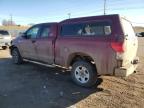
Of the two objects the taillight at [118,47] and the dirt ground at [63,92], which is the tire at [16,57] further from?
the taillight at [118,47]

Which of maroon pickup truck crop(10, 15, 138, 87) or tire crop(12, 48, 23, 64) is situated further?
tire crop(12, 48, 23, 64)

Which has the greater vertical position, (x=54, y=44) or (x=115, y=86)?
(x=54, y=44)

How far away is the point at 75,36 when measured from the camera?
676 cm

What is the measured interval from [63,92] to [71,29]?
2128 mm

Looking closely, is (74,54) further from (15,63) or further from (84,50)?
(15,63)

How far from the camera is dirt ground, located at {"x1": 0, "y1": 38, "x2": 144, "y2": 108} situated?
5215 millimetres

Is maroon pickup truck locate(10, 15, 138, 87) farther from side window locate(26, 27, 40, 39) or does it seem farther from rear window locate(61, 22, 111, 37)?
side window locate(26, 27, 40, 39)

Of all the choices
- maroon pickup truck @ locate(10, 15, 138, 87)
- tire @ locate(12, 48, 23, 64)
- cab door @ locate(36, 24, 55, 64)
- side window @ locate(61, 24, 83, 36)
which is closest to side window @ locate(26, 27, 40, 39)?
maroon pickup truck @ locate(10, 15, 138, 87)

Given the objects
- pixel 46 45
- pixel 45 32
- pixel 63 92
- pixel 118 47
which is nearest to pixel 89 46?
pixel 118 47

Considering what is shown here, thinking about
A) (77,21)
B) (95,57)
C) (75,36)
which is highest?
(77,21)

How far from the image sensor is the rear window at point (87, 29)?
19.8 ft

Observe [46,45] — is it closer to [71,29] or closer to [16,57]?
[71,29]

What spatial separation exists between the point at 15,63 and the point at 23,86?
3.85 metres

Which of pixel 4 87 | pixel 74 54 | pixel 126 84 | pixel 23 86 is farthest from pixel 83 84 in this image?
pixel 4 87
